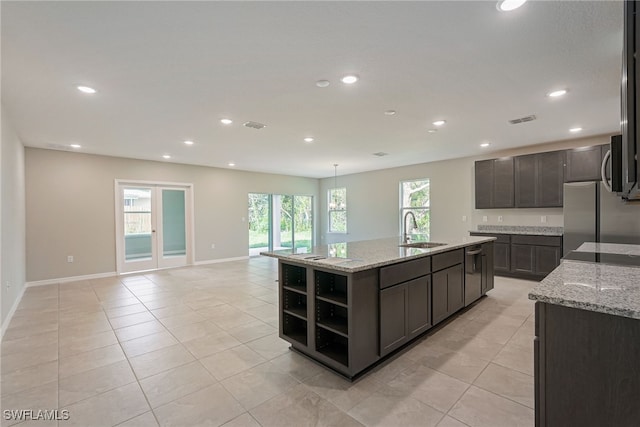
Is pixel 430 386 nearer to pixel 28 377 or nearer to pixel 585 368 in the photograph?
pixel 585 368

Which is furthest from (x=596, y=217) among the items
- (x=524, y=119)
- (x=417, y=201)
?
(x=417, y=201)

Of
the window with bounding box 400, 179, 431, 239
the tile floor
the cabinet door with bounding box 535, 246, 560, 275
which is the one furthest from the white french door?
the cabinet door with bounding box 535, 246, 560, 275

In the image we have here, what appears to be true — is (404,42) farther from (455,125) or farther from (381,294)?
(455,125)

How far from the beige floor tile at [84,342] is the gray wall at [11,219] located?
100 cm

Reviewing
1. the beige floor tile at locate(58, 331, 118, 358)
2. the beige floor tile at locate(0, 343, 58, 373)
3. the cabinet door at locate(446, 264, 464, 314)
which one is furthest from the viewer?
the cabinet door at locate(446, 264, 464, 314)

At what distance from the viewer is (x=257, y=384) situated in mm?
2189

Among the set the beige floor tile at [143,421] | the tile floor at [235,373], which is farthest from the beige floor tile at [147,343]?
the beige floor tile at [143,421]

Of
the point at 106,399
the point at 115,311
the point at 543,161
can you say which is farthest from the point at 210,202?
the point at 543,161

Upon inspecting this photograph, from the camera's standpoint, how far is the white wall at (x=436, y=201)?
5.66 metres

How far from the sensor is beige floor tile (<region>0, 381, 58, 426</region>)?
1.95 meters

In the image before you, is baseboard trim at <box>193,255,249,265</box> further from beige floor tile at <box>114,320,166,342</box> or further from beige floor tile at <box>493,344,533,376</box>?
beige floor tile at <box>493,344,533,376</box>

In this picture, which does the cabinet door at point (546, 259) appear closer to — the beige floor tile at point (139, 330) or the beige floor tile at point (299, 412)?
the beige floor tile at point (299, 412)

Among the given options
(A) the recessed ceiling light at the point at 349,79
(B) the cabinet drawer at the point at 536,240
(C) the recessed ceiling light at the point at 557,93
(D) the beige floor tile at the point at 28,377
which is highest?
(A) the recessed ceiling light at the point at 349,79

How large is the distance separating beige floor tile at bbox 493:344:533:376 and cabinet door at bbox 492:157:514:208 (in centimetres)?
372
